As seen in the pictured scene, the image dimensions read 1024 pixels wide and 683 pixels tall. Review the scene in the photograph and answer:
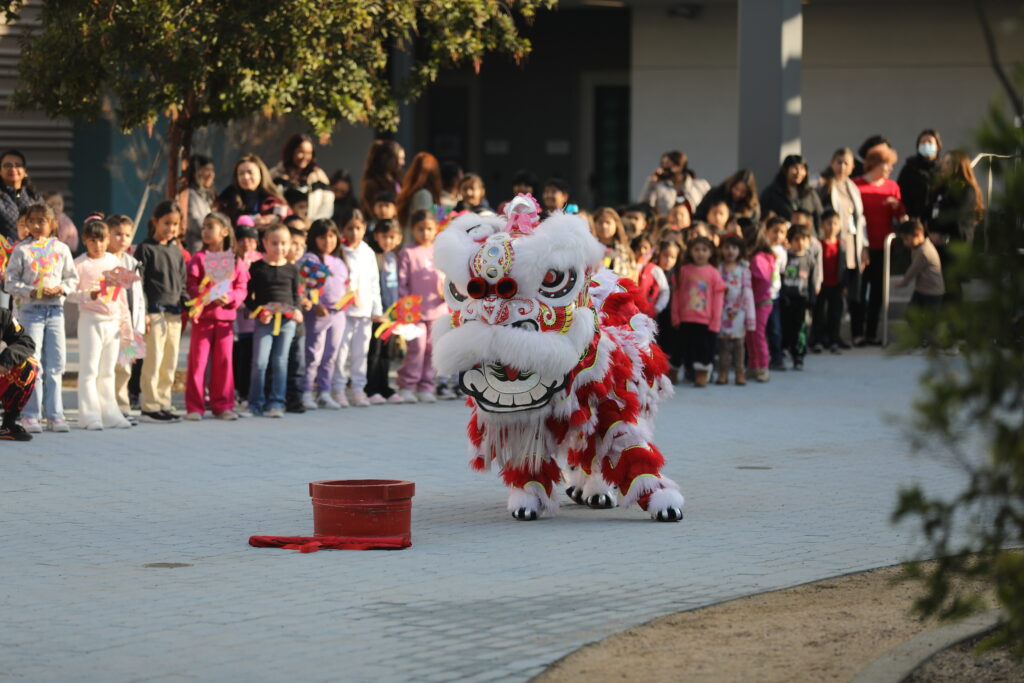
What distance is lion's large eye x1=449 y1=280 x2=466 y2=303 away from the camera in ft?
28.4

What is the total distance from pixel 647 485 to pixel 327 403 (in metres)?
5.59

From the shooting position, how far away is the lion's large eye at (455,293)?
8.65 m

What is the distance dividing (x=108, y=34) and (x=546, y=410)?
660 centimetres

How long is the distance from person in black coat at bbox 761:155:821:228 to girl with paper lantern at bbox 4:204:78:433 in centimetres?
844

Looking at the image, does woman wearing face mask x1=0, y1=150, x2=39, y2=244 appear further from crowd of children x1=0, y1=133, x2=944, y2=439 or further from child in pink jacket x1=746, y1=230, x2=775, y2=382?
child in pink jacket x1=746, y1=230, x2=775, y2=382

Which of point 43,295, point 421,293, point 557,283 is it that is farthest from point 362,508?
point 421,293

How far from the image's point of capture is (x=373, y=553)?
7754mm

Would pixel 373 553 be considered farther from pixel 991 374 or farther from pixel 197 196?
pixel 197 196

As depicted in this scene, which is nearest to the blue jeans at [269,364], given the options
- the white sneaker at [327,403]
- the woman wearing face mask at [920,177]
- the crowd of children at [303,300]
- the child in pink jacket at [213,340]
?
the crowd of children at [303,300]

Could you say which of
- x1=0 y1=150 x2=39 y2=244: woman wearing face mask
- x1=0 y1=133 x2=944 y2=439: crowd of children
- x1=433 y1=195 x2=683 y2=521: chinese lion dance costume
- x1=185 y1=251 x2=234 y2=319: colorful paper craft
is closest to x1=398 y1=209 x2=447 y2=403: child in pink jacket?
x1=0 y1=133 x2=944 y2=439: crowd of children

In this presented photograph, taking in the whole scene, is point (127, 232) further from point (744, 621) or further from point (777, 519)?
point (744, 621)

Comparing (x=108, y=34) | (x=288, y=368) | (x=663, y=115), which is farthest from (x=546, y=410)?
(x=663, y=115)

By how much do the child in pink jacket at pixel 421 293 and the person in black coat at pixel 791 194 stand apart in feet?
16.0

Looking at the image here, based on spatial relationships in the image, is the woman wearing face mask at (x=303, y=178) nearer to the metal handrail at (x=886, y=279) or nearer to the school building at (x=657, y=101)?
the school building at (x=657, y=101)
